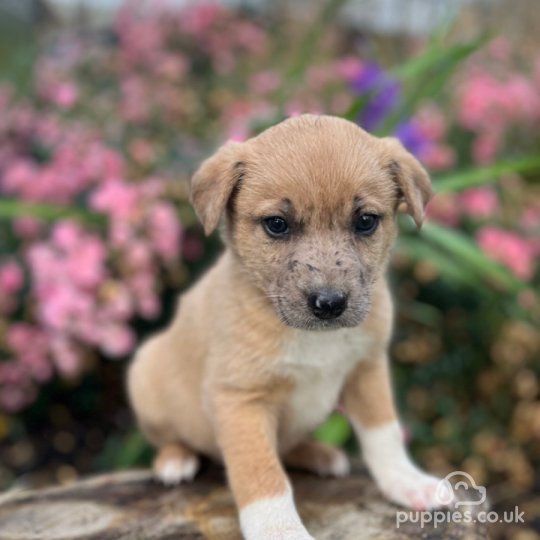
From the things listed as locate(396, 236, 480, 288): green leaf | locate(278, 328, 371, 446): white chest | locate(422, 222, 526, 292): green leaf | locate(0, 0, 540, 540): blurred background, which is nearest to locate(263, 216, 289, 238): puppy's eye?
locate(278, 328, 371, 446): white chest

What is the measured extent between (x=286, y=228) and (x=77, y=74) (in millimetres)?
3934

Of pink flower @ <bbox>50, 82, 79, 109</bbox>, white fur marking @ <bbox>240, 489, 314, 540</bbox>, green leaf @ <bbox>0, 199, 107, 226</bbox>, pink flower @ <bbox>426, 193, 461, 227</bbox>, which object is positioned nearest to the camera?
white fur marking @ <bbox>240, 489, 314, 540</bbox>

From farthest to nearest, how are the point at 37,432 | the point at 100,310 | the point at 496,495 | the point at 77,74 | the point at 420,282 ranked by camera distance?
the point at 77,74, the point at 420,282, the point at 37,432, the point at 496,495, the point at 100,310

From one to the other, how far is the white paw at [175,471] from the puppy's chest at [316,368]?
1.83ft

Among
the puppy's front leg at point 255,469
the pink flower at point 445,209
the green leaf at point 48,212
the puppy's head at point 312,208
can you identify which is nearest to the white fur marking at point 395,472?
the puppy's front leg at point 255,469

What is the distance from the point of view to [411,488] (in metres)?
2.56

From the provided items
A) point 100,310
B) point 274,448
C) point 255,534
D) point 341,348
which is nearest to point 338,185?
point 341,348

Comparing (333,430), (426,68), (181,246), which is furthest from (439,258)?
(181,246)

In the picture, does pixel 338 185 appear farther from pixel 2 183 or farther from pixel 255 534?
pixel 2 183

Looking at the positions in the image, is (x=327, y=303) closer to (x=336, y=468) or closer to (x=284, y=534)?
(x=284, y=534)

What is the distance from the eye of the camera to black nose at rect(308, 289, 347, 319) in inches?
82.6

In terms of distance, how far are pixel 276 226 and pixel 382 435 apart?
874mm

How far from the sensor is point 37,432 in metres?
4.67

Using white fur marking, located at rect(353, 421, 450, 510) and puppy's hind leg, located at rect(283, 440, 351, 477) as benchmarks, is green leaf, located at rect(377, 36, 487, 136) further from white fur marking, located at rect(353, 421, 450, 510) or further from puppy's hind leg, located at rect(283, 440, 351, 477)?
white fur marking, located at rect(353, 421, 450, 510)
